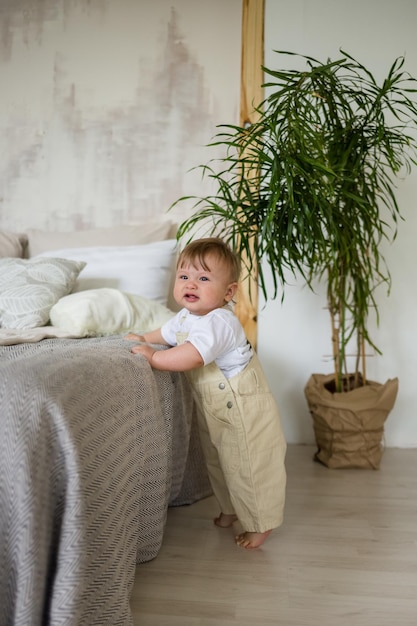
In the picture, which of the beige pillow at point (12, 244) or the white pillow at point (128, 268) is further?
the beige pillow at point (12, 244)

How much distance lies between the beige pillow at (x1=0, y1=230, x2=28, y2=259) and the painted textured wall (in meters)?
0.21

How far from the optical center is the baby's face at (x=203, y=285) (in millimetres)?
1584

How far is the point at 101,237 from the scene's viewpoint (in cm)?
259

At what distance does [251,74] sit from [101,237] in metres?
1.04

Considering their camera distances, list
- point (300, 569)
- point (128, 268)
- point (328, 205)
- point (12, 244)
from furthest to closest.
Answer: point (12, 244)
point (128, 268)
point (328, 205)
point (300, 569)

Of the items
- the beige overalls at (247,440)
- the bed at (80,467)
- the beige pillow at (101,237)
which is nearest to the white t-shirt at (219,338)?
the beige overalls at (247,440)

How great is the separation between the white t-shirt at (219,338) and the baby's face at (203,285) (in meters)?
0.04

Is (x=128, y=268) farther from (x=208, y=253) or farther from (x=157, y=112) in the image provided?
(x=157, y=112)

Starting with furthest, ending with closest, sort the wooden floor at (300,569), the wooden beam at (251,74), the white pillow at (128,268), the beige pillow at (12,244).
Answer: the wooden beam at (251,74) < the beige pillow at (12,244) < the white pillow at (128,268) < the wooden floor at (300,569)

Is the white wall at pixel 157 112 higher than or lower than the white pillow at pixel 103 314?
higher

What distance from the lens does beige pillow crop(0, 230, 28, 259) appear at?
99.7 inches

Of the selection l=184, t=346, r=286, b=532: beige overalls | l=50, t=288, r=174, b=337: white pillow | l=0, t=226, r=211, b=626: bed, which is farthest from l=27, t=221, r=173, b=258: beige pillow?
l=184, t=346, r=286, b=532: beige overalls

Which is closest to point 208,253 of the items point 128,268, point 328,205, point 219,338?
point 219,338

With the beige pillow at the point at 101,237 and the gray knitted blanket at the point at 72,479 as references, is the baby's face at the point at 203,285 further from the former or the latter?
the beige pillow at the point at 101,237
